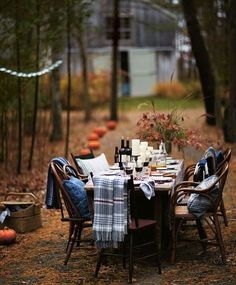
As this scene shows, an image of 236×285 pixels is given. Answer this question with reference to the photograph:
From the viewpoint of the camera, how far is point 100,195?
536cm

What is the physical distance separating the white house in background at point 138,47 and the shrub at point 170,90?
2016 mm

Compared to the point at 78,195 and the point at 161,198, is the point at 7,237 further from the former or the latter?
the point at 161,198

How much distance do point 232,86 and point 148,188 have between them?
794cm

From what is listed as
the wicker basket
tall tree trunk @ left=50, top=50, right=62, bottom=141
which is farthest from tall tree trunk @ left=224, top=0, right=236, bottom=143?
the wicker basket

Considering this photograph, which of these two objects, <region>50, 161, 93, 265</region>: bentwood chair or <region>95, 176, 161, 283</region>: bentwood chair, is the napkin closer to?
<region>95, 176, 161, 283</region>: bentwood chair

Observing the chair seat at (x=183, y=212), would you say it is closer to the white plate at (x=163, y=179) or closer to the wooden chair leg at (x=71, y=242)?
the white plate at (x=163, y=179)

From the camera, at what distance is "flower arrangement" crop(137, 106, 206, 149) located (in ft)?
24.2

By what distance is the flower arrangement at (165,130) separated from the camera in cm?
737

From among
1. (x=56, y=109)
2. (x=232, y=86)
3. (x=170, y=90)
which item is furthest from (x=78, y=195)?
(x=170, y=90)

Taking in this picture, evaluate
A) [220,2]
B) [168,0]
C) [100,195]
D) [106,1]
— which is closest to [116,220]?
[100,195]

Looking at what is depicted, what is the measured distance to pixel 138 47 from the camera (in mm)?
36781

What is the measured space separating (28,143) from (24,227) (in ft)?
31.3

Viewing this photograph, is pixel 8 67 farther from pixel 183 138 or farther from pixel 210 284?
pixel 210 284

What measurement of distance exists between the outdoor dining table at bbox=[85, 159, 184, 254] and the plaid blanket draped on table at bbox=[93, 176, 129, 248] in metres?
0.35
